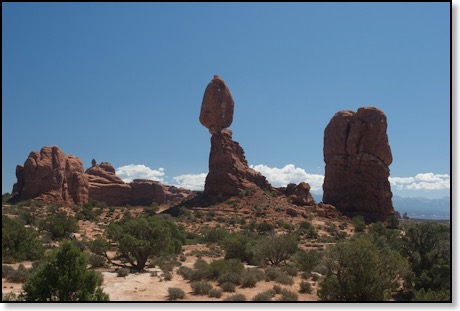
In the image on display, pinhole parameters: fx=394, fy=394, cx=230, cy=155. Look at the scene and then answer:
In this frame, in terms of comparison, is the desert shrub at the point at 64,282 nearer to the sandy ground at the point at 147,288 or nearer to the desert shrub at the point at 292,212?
the sandy ground at the point at 147,288

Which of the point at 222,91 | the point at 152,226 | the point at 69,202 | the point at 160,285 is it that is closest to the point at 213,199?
the point at 222,91

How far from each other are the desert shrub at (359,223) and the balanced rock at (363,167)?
3.67 m

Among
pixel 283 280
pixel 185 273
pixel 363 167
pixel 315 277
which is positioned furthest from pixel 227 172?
pixel 283 280

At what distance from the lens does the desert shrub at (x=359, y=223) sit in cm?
4244

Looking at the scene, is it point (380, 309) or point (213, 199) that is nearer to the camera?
point (380, 309)

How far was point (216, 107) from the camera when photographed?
56.4 metres

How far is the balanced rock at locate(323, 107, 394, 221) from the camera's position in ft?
172

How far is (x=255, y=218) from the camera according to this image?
4466cm

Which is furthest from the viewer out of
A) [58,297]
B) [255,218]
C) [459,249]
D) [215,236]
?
[255,218]

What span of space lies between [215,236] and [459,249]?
23.6m

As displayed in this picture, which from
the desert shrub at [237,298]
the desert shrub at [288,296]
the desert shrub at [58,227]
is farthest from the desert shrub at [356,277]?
the desert shrub at [58,227]

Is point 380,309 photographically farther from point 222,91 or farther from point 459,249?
point 222,91

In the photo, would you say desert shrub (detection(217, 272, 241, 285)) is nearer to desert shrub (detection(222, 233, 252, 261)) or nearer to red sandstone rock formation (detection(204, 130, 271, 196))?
desert shrub (detection(222, 233, 252, 261))

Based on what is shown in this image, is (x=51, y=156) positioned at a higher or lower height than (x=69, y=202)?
higher
